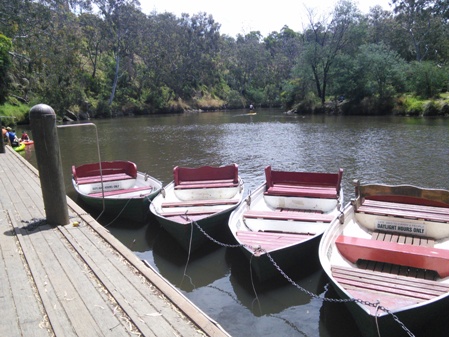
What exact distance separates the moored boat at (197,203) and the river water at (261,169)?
53 cm

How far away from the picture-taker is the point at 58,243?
6.13 meters

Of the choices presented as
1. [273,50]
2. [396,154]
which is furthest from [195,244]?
[273,50]

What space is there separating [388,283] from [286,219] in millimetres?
2963

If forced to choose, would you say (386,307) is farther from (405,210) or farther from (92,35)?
(92,35)

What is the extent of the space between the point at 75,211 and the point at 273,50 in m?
97.1

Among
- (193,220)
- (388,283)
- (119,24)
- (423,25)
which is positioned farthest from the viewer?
(119,24)

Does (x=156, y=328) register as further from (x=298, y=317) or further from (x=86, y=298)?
(x=298, y=317)

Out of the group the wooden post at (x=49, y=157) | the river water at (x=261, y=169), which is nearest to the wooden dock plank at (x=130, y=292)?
the wooden post at (x=49, y=157)

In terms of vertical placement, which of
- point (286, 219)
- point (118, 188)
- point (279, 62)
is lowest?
point (118, 188)

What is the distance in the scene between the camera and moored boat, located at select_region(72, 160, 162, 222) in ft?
33.4

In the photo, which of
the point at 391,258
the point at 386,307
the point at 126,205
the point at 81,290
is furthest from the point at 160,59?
the point at 386,307

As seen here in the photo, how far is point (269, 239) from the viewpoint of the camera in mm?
7426

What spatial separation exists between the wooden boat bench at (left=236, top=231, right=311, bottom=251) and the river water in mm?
655

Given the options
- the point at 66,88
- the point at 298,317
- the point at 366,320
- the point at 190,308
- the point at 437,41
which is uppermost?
the point at 437,41
